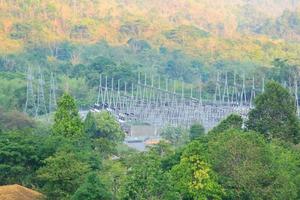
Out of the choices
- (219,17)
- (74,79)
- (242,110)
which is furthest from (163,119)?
(219,17)

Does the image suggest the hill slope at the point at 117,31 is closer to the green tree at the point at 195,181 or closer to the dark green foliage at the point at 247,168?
the dark green foliage at the point at 247,168

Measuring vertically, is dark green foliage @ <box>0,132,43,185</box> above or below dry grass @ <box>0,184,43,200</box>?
above

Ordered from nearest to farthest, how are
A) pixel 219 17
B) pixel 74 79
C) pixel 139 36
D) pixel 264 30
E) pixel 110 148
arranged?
pixel 110 148, pixel 74 79, pixel 139 36, pixel 264 30, pixel 219 17

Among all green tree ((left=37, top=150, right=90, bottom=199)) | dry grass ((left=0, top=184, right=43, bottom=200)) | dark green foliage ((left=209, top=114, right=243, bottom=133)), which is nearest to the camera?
dry grass ((left=0, top=184, right=43, bottom=200))

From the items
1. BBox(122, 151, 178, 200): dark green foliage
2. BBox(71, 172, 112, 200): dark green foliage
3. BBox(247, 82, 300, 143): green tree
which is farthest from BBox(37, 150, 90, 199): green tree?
BBox(247, 82, 300, 143): green tree

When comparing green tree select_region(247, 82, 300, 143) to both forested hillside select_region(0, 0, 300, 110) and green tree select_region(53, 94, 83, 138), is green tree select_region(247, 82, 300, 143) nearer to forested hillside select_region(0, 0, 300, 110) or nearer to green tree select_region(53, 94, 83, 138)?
green tree select_region(53, 94, 83, 138)

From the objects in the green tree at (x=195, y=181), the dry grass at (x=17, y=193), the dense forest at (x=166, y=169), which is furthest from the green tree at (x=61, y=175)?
the green tree at (x=195, y=181)

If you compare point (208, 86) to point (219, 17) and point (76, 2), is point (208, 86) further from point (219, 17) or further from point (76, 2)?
point (219, 17)
